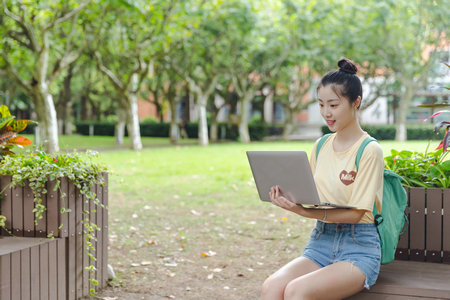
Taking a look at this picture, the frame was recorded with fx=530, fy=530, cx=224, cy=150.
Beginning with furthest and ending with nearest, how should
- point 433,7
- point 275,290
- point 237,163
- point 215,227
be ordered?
point 433,7 < point 237,163 < point 215,227 < point 275,290

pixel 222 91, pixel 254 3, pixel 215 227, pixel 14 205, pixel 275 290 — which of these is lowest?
pixel 215 227

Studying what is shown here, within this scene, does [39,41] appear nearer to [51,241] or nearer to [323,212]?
[51,241]

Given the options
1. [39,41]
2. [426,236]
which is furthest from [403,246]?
[39,41]

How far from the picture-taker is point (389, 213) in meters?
2.93

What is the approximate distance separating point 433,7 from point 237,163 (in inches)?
570

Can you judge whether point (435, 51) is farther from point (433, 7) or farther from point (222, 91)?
point (222, 91)

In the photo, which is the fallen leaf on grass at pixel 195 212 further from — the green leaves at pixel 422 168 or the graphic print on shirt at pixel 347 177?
the graphic print on shirt at pixel 347 177

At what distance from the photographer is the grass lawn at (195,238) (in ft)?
16.4

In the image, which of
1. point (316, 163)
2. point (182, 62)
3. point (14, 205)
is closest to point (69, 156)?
point (14, 205)

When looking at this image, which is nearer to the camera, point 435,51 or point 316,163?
point 316,163

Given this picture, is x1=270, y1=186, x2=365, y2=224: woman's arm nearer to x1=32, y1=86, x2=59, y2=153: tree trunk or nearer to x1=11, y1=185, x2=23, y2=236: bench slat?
x1=11, y1=185, x2=23, y2=236: bench slat

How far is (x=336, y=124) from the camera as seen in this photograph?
2928 mm

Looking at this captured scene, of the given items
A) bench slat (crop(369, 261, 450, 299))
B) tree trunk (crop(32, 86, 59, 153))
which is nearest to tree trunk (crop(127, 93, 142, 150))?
tree trunk (crop(32, 86, 59, 153))

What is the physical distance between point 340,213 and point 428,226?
3.50 ft
